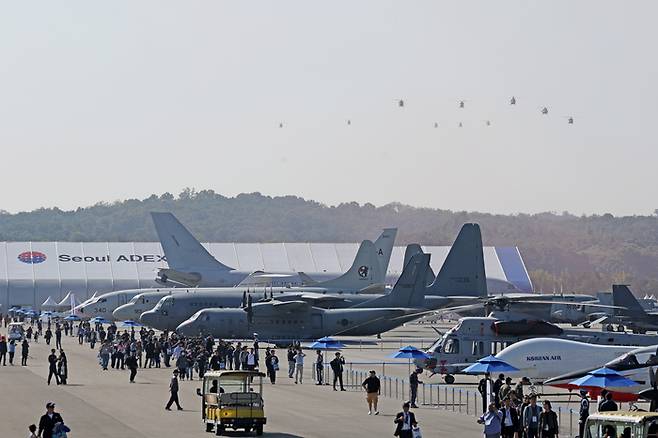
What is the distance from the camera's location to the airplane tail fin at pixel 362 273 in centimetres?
9556

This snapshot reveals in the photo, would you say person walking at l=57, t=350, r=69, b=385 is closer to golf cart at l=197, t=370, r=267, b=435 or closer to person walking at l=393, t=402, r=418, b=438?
golf cart at l=197, t=370, r=267, b=435

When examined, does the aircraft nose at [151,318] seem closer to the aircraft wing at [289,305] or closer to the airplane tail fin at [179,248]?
the aircraft wing at [289,305]

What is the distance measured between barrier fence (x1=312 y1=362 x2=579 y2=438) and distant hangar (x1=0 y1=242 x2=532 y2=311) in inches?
3210

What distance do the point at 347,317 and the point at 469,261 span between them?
1313cm

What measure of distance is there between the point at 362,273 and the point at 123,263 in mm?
46866

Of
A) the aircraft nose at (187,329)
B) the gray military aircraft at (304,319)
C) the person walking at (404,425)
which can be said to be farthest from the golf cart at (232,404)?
the gray military aircraft at (304,319)

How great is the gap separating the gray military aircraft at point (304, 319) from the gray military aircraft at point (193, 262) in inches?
1415

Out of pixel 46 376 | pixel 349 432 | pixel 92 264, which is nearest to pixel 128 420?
pixel 349 432

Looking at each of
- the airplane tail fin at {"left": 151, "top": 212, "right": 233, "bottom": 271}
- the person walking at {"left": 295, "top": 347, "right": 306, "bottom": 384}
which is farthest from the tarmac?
the airplane tail fin at {"left": 151, "top": 212, "right": 233, "bottom": 271}

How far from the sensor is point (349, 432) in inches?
1303

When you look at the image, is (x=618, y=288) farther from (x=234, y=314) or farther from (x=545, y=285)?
(x=545, y=285)

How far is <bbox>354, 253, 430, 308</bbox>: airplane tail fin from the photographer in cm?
7331

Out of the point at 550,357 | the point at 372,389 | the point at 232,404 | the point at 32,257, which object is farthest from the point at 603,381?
the point at 32,257

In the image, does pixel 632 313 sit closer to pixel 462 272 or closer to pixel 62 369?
pixel 462 272
